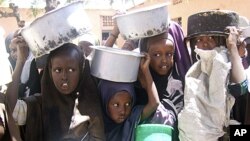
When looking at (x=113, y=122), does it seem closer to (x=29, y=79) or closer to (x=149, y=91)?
(x=149, y=91)

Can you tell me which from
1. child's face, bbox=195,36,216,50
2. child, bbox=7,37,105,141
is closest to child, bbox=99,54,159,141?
child, bbox=7,37,105,141

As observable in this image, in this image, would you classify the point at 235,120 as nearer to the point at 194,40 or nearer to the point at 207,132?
the point at 207,132

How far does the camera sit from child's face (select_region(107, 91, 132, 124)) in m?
2.43

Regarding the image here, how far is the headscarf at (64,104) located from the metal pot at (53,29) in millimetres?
97

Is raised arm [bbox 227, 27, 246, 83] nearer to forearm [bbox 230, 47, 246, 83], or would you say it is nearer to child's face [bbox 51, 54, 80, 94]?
forearm [bbox 230, 47, 246, 83]

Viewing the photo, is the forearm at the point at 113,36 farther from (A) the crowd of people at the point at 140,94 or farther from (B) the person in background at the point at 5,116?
(B) the person in background at the point at 5,116

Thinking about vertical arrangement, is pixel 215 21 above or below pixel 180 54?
above

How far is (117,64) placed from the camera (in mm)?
2418

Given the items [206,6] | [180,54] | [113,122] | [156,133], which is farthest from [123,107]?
[206,6]

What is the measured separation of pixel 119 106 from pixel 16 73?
0.71m

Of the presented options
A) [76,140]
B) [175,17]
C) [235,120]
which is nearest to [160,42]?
[235,120]

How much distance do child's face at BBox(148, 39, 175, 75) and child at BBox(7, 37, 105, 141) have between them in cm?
49

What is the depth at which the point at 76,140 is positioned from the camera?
232cm

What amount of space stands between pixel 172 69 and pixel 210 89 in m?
0.49
